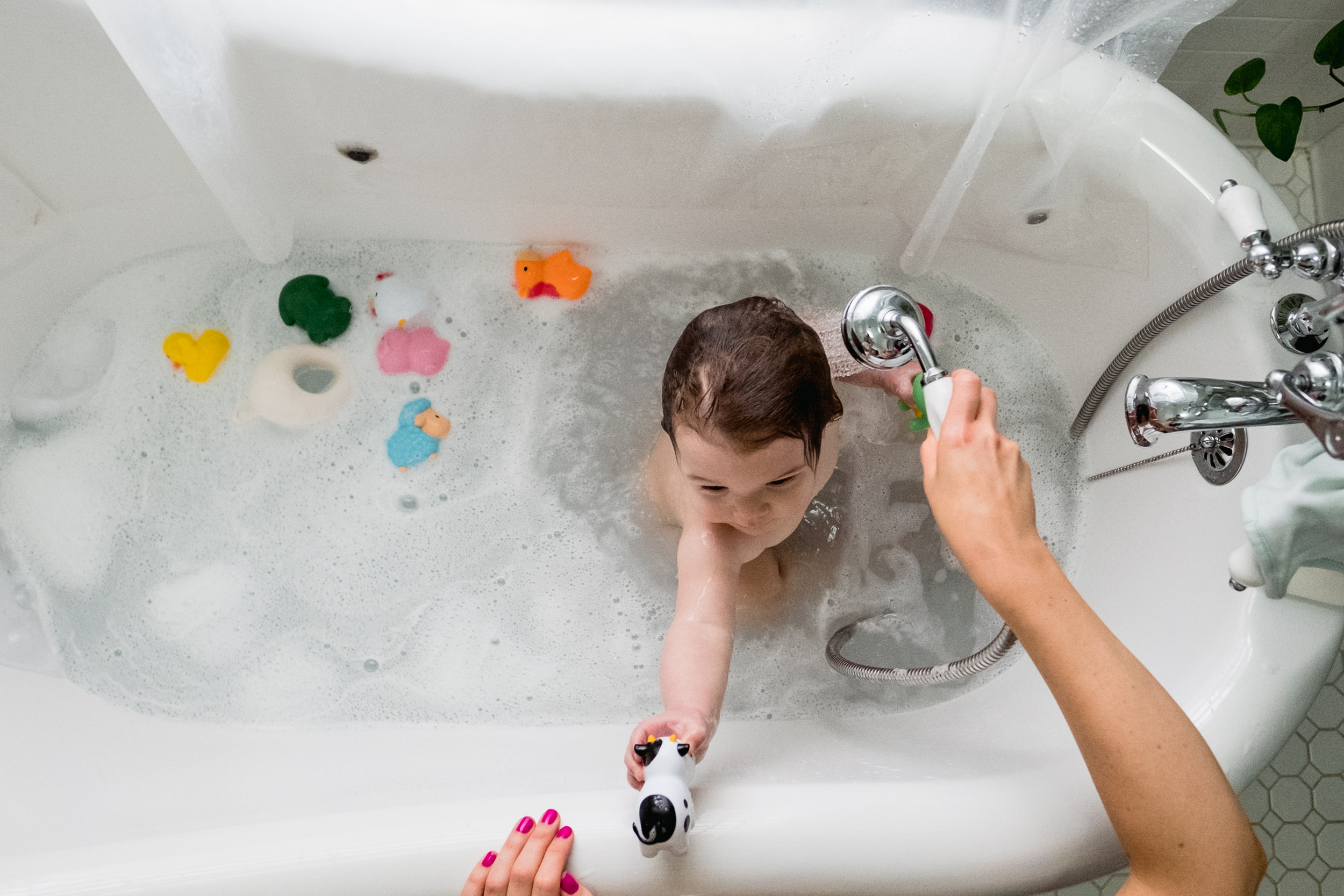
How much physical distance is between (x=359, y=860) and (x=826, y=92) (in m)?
0.93

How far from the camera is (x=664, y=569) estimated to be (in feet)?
4.07

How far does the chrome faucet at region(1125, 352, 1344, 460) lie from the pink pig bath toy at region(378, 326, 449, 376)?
0.93m

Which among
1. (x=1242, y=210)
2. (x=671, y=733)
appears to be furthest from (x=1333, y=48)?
(x=671, y=733)

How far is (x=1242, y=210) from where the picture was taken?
93cm

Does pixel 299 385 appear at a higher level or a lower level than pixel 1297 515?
higher

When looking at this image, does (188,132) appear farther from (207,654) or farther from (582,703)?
(582,703)

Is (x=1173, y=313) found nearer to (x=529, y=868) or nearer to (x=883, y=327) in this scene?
(x=883, y=327)

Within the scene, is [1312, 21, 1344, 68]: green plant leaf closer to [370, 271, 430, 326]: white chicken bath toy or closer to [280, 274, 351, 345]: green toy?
[370, 271, 430, 326]: white chicken bath toy

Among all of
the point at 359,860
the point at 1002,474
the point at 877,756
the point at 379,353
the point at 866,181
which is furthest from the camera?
the point at 379,353

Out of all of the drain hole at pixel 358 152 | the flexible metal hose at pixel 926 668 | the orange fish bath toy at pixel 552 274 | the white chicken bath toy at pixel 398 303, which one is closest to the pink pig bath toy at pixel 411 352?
the white chicken bath toy at pixel 398 303

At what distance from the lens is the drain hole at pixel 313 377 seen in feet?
4.27

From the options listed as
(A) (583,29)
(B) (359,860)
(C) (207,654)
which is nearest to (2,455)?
(C) (207,654)

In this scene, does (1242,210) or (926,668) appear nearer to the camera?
(1242,210)

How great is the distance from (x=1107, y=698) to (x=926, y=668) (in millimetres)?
468
